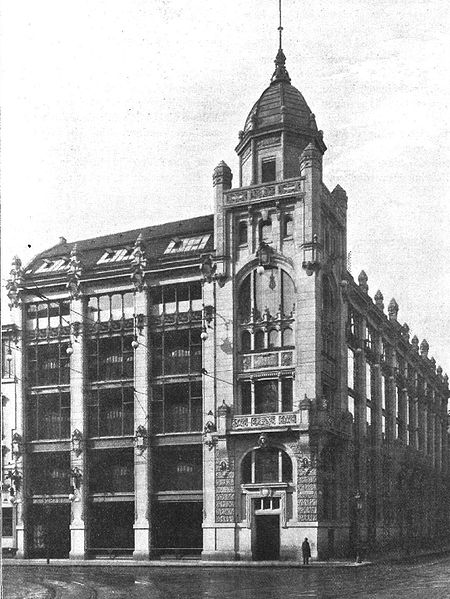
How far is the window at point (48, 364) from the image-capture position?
53.9m

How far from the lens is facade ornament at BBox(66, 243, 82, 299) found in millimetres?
53531

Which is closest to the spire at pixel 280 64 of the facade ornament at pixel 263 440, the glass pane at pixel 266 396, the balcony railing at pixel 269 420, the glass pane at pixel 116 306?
the balcony railing at pixel 269 420

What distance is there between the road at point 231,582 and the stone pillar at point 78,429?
5830mm

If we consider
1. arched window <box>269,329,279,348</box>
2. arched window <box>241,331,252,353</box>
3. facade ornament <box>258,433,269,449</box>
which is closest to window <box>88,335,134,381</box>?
arched window <box>241,331,252,353</box>

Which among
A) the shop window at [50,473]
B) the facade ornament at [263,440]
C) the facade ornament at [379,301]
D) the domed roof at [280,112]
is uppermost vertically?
the domed roof at [280,112]

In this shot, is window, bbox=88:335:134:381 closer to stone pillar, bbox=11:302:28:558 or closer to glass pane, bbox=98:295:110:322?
glass pane, bbox=98:295:110:322

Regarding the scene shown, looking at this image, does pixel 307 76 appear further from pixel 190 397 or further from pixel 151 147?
pixel 190 397

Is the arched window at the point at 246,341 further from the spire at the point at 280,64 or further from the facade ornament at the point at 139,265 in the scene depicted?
the spire at the point at 280,64

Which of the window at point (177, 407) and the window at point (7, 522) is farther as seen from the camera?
the window at point (7, 522)

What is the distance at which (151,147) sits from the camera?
31.1 m

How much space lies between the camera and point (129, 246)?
56.4m

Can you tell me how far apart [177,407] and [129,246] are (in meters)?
10.7

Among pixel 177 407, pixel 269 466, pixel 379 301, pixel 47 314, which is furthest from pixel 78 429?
pixel 379 301

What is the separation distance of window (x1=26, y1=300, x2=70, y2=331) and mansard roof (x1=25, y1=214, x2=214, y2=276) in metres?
1.93
